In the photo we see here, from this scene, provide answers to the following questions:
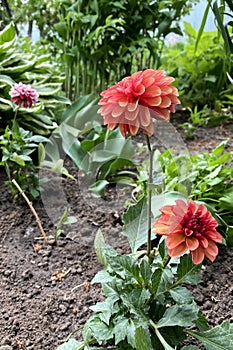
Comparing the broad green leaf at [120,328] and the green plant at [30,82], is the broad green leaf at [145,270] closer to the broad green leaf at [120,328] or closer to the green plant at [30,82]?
the broad green leaf at [120,328]

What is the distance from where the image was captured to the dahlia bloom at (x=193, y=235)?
0.75m

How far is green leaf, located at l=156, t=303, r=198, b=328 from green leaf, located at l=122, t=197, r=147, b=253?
17 cm

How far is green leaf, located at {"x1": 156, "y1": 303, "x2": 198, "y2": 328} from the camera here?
2.65ft

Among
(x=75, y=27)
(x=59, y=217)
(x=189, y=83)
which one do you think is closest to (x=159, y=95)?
(x=59, y=217)

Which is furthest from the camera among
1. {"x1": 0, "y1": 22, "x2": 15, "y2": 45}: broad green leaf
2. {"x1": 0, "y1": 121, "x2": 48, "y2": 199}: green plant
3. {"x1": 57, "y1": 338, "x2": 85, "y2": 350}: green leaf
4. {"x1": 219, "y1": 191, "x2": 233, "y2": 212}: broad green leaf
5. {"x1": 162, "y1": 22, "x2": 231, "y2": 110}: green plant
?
{"x1": 162, "y1": 22, "x2": 231, "y2": 110}: green plant

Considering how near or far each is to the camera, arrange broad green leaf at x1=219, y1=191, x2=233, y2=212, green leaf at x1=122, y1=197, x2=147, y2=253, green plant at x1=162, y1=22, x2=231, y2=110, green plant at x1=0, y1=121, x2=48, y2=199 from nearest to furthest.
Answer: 1. green leaf at x1=122, y1=197, x2=147, y2=253
2. broad green leaf at x1=219, y1=191, x2=233, y2=212
3. green plant at x1=0, y1=121, x2=48, y2=199
4. green plant at x1=162, y1=22, x2=231, y2=110

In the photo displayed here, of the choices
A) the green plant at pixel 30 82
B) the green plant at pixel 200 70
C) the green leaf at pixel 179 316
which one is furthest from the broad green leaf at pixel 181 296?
the green plant at pixel 200 70

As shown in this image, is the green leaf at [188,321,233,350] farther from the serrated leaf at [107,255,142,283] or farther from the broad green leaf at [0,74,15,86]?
the broad green leaf at [0,74,15,86]

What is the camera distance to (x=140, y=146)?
1681 mm

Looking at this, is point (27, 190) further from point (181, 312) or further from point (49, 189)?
point (181, 312)

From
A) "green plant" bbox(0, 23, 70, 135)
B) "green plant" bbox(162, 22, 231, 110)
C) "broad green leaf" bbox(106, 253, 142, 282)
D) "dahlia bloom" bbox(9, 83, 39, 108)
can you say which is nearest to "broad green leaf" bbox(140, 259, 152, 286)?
"broad green leaf" bbox(106, 253, 142, 282)

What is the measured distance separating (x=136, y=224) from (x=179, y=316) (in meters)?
0.23

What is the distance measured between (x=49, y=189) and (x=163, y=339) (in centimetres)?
77

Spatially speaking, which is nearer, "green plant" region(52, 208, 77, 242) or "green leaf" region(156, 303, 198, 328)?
"green leaf" region(156, 303, 198, 328)
